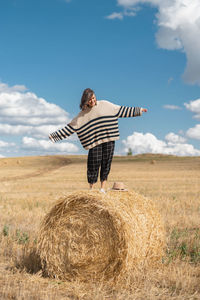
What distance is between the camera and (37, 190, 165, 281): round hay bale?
195 inches

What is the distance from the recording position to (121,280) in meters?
4.93

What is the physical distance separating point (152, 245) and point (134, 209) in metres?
0.70

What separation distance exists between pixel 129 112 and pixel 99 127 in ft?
2.01

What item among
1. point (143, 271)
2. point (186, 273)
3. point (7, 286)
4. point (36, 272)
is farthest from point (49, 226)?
point (186, 273)

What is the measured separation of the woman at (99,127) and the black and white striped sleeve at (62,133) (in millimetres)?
43

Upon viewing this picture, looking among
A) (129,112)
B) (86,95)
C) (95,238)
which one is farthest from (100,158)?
(95,238)

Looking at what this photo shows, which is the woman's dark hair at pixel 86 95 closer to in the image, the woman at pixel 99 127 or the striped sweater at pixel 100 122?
the woman at pixel 99 127

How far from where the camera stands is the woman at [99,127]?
6332 mm

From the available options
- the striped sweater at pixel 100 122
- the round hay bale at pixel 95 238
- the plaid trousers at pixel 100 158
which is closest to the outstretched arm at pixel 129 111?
the striped sweater at pixel 100 122

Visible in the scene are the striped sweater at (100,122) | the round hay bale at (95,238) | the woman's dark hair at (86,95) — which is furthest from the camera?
the striped sweater at (100,122)

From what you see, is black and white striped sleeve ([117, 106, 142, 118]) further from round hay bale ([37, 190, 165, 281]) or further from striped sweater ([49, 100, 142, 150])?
round hay bale ([37, 190, 165, 281])

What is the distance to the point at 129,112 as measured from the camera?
21.1ft

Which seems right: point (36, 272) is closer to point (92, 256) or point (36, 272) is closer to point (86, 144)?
point (92, 256)

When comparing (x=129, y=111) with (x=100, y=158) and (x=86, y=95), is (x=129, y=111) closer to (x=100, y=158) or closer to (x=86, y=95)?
(x=86, y=95)
